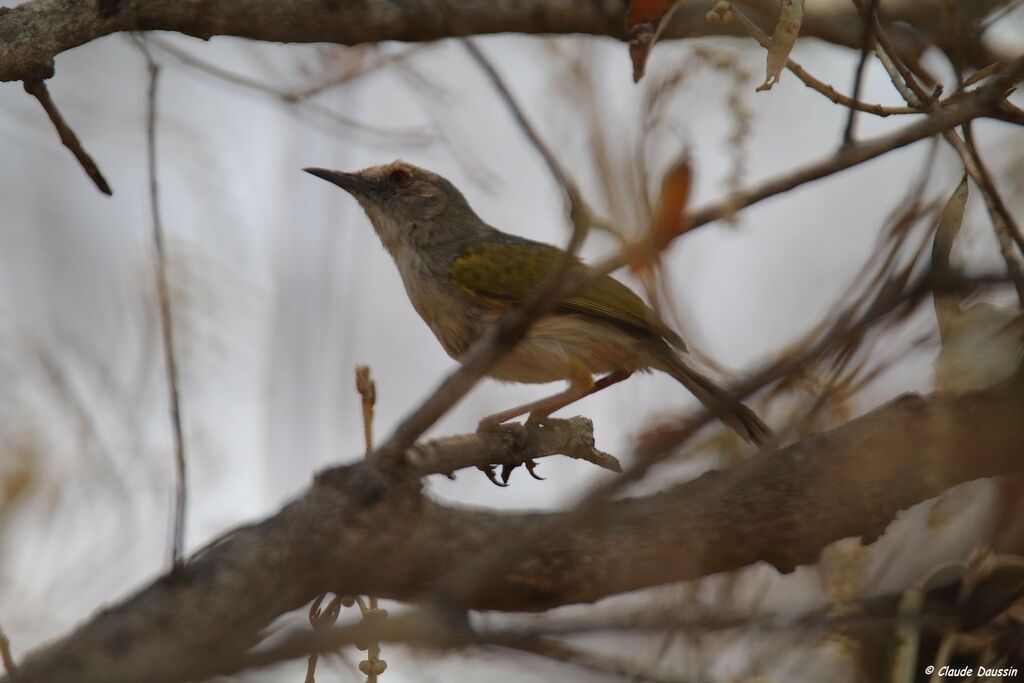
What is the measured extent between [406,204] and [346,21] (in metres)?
1.78

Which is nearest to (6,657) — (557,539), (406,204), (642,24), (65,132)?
(557,539)

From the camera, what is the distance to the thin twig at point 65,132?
4.35m

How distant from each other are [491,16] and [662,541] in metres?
3.27

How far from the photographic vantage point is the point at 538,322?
5758mm

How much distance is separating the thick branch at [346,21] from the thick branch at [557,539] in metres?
1.60

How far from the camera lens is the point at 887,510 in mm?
3953

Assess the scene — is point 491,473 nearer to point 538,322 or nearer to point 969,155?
point 538,322

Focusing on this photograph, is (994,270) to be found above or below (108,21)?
below

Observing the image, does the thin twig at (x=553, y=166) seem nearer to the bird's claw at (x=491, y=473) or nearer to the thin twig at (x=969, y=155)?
the thin twig at (x=969, y=155)

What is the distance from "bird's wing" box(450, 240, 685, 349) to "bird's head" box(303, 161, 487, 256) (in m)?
0.51

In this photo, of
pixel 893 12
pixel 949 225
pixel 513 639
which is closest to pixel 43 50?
pixel 949 225

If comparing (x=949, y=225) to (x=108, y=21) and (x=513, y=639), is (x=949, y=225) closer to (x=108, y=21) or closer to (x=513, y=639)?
(x=513, y=639)

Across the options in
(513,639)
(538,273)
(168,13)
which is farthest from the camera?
(538,273)

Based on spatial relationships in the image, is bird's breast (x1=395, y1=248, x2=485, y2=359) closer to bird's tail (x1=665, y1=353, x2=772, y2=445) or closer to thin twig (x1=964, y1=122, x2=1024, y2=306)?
bird's tail (x1=665, y1=353, x2=772, y2=445)
